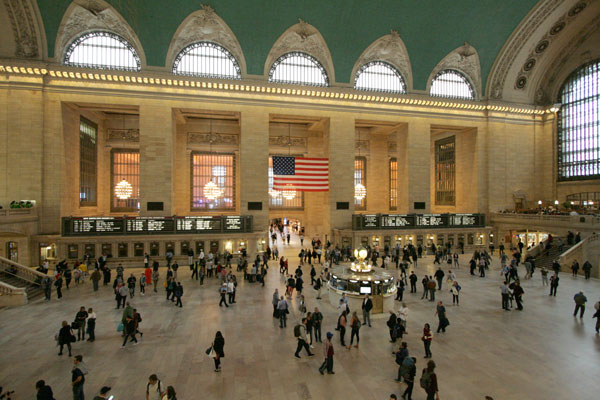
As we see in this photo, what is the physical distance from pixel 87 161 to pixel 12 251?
8415 mm

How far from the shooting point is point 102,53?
20625 mm

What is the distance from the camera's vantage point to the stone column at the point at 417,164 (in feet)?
83.1

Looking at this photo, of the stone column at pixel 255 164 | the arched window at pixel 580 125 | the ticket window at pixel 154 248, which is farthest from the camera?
the arched window at pixel 580 125

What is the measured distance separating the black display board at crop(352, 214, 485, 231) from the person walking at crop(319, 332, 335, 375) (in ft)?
51.4

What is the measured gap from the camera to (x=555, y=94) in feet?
91.9

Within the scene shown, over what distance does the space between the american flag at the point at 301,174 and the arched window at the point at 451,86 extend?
11532mm

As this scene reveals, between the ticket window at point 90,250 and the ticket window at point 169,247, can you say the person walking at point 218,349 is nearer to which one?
the ticket window at point 169,247

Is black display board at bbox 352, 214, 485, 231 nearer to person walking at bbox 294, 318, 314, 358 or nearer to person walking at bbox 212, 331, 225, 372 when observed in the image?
person walking at bbox 294, 318, 314, 358

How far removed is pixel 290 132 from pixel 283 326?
21.4 metres

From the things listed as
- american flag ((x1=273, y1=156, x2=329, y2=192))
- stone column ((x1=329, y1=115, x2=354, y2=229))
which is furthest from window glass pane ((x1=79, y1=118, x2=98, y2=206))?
stone column ((x1=329, y1=115, x2=354, y2=229))

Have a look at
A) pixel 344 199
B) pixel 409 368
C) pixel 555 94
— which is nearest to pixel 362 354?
pixel 409 368

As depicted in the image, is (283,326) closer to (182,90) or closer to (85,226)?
(85,226)

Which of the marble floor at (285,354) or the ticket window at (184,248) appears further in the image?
the ticket window at (184,248)

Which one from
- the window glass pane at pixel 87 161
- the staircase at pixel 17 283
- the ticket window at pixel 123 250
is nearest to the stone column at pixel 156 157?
the ticket window at pixel 123 250
